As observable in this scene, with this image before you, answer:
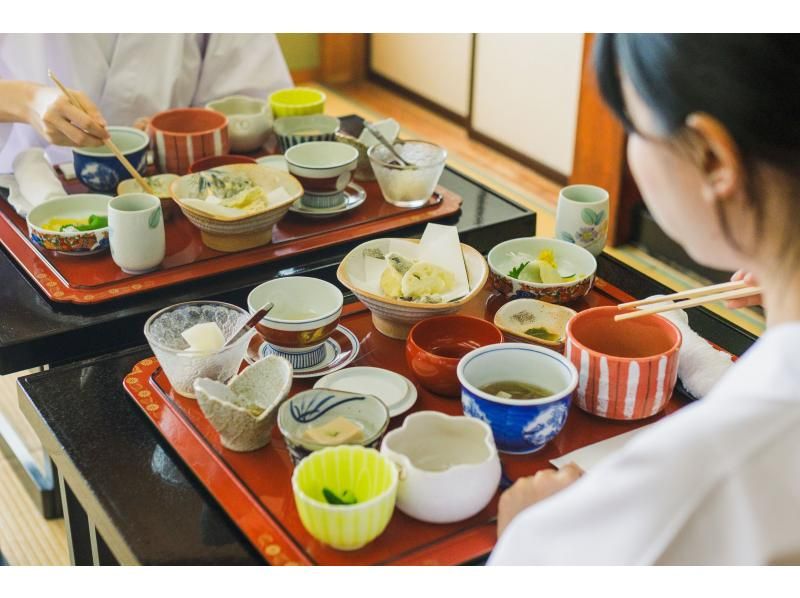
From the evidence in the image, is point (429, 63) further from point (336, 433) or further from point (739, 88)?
point (739, 88)

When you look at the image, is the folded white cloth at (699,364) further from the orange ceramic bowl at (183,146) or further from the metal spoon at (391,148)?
the orange ceramic bowl at (183,146)

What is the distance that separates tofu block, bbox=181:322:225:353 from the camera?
1417mm

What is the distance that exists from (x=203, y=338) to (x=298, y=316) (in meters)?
0.20

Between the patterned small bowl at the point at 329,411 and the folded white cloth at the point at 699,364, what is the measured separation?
0.46 meters

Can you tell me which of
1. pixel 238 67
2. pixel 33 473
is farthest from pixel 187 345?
pixel 238 67

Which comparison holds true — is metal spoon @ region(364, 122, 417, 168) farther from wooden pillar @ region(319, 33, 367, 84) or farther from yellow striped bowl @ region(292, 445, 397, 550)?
wooden pillar @ region(319, 33, 367, 84)

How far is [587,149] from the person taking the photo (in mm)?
3805

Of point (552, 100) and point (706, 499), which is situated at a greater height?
point (706, 499)

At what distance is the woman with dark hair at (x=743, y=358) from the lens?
84 centimetres

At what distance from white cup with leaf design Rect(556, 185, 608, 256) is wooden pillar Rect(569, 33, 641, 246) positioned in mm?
1900

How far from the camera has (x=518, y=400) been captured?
1.27 metres

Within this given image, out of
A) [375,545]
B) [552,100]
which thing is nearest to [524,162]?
[552,100]
